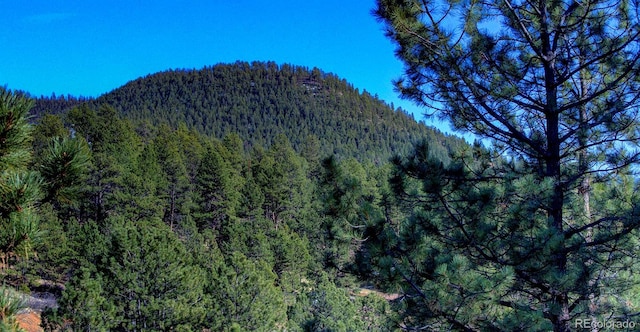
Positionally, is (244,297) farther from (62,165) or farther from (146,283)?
(62,165)

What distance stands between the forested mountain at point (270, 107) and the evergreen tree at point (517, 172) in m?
86.7

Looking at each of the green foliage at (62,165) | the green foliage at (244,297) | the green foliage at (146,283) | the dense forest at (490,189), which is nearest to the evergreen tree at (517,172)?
the dense forest at (490,189)

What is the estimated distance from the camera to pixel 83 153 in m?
2.46

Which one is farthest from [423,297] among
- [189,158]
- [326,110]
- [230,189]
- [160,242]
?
[326,110]

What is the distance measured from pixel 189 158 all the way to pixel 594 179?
124 feet

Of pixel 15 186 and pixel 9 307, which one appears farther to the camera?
pixel 15 186

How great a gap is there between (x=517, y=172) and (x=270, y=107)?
447 feet

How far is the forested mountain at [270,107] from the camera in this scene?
110562 mm

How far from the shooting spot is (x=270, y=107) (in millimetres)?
138375

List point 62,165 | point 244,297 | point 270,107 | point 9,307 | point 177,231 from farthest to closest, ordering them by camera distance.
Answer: point 270,107, point 177,231, point 244,297, point 62,165, point 9,307

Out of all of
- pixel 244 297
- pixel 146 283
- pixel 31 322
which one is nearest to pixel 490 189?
pixel 146 283

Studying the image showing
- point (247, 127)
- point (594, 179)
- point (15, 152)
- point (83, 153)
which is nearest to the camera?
point (15, 152)

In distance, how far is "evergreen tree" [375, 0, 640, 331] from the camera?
398 centimetres

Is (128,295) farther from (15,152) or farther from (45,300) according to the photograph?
(15,152)
